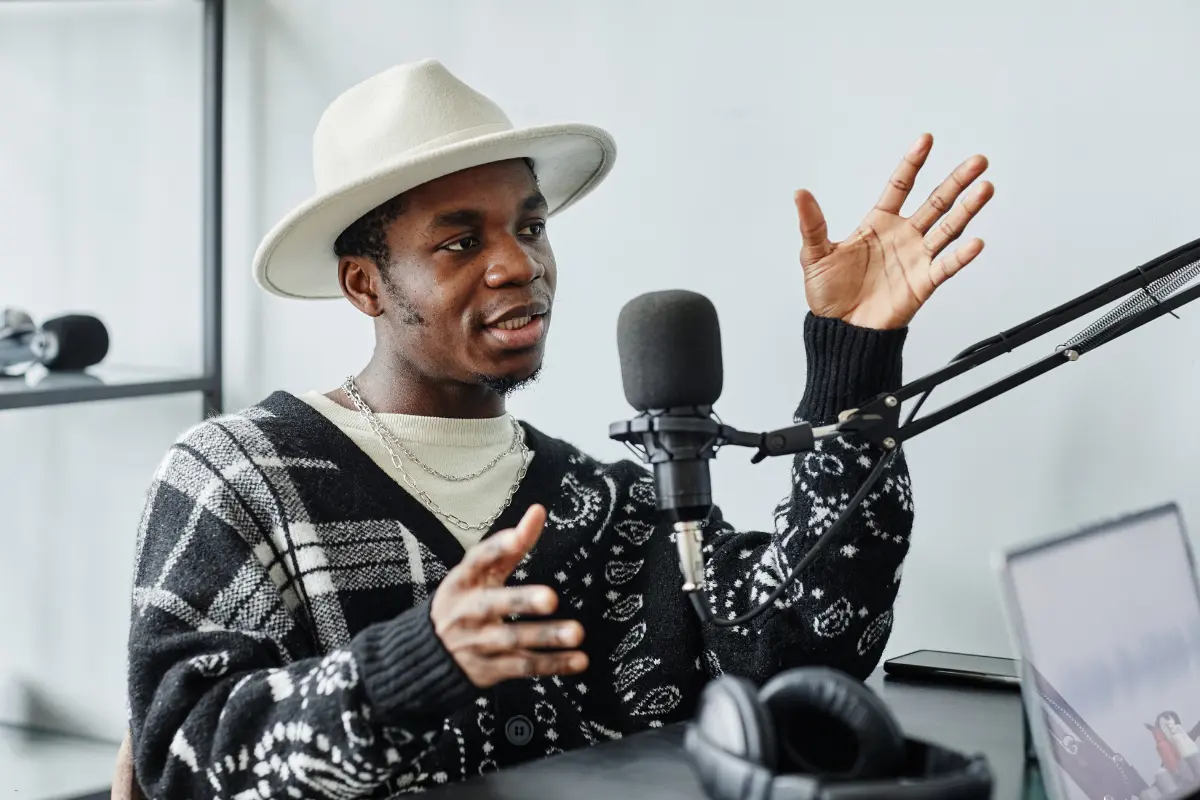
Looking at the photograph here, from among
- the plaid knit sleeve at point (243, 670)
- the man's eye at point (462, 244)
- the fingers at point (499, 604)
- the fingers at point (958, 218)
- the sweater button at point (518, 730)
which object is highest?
the fingers at point (958, 218)

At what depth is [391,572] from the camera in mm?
1365

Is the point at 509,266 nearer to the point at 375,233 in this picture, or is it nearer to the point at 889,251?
the point at 375,233

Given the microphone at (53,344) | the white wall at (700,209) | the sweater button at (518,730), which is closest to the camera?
the sweater button at (518,730)

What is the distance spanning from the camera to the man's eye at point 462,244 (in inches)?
56.5

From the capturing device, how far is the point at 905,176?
4.25ft

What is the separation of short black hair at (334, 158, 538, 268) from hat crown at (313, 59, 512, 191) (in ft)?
0.15

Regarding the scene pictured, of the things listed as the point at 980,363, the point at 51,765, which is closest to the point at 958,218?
the point at 980,363

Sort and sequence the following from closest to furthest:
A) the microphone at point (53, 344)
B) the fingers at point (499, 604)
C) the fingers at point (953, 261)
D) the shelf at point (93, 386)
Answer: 1. the fingers at point (499, 604)
2. the fingers at point (953, 261)
3. the shelf at point (93, 386)
4. the microphone at point (53, 344)

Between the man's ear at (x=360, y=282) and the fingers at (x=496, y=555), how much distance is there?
0.61m

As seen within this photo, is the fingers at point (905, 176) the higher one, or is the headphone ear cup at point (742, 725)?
the fingers at point (905, 176)

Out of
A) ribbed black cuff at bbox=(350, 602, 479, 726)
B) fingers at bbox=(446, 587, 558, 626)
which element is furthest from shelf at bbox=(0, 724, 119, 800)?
fingers at bbox=(446, 587, 558, 626)

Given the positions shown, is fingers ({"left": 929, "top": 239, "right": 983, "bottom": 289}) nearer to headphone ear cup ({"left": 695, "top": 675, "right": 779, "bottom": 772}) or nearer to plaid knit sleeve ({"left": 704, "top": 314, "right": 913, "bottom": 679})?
plaid knit sleeve ({"left": 704, "top": 314, "right": 913, "bottom": 679})

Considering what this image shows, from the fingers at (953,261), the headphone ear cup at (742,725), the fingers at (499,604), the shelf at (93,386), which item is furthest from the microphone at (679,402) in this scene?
the shelf at (93,386)

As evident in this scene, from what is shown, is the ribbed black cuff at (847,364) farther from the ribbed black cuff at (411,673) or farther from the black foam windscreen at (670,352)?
the ribbed black cuff at (411,673)
